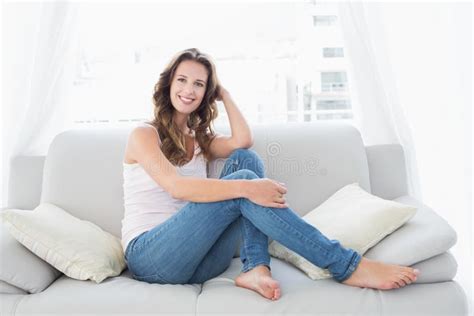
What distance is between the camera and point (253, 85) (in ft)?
11.1

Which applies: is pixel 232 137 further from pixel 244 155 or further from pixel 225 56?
pixel 225 56

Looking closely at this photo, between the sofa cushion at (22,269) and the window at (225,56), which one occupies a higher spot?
the window at (225,56)

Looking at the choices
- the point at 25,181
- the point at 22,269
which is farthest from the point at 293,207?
the point at 25,181

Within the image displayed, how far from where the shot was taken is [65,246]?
79.4 inches

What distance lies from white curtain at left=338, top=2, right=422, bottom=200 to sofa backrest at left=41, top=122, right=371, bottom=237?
0.24 meters

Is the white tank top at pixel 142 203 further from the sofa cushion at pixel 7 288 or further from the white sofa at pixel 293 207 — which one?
the sofa cushion at pixel 7 288

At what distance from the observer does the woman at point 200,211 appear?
1881 mm

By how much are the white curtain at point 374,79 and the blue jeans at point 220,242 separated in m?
0.99

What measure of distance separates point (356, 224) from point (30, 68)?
1739mm

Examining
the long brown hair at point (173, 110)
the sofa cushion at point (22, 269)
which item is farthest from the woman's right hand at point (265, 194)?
the sofa cushion at point (22, 269)

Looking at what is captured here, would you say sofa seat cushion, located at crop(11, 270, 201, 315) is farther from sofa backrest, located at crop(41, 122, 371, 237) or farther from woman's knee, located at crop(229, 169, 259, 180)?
sofa backrest, located at crop(41, 122, 371, 237)

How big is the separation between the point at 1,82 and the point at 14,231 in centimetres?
103

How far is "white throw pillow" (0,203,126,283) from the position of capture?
1.99 metres

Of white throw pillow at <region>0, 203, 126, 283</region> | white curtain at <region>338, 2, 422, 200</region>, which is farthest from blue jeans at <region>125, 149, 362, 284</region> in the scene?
white curtain at <region>338, 2, 422, 200</region>
